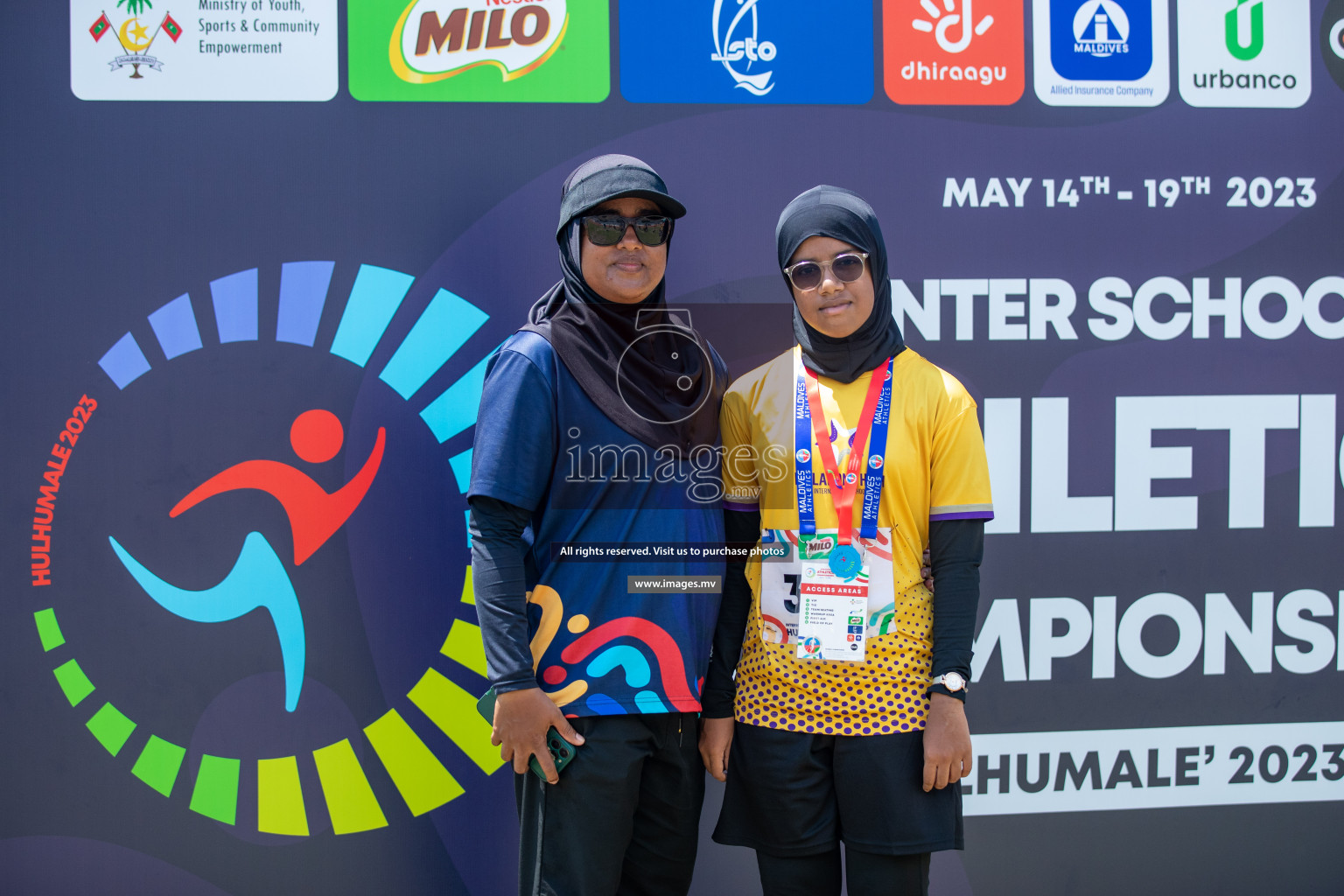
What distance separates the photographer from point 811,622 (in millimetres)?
1860

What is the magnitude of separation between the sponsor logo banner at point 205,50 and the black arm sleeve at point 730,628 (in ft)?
6.06

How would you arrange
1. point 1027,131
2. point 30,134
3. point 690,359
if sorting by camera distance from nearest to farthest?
point 690,359 → point 30,134 → point 1027,131

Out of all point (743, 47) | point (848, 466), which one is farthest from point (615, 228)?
point (743, 47)

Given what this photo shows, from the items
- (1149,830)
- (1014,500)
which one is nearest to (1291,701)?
(1149,830)

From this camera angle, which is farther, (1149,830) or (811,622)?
(1149,830)

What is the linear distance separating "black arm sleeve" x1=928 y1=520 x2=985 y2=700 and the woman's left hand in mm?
30

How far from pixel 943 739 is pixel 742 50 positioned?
2.07m

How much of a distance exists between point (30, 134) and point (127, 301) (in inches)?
22.3

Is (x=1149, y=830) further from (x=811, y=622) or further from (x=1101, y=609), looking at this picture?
(x=811, y=622)

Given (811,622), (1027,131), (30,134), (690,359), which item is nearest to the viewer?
(811,622)

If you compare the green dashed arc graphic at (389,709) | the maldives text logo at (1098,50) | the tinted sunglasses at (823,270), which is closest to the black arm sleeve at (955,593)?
the tinted sunglasses at (823,270)

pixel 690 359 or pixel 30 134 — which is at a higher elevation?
pixel 30 134

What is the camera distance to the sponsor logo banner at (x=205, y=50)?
8.28 ft

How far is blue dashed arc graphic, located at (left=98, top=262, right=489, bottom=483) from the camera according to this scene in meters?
2.58
